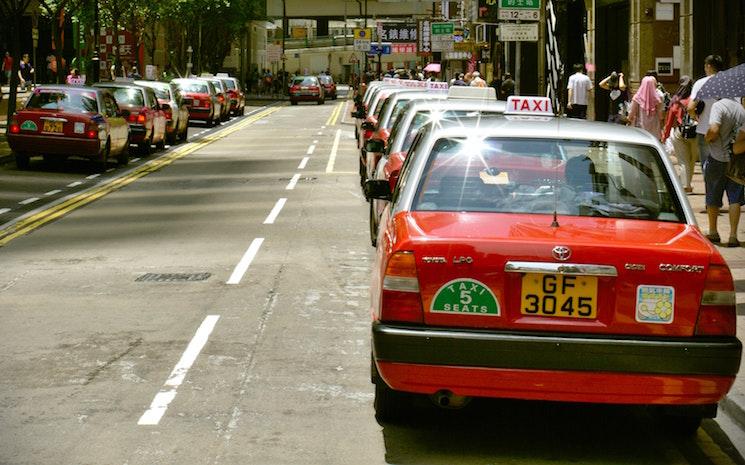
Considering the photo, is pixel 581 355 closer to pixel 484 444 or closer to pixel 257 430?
pixel 484 444

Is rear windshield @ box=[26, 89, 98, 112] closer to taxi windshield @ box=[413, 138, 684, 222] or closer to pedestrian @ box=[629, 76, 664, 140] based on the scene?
pedestrian @ box=[629, 76, 664, 140]

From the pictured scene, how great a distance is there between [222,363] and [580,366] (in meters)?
3.24

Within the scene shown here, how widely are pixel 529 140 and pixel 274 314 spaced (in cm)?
383

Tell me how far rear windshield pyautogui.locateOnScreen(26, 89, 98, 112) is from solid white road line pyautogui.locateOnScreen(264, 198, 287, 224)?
669 cm

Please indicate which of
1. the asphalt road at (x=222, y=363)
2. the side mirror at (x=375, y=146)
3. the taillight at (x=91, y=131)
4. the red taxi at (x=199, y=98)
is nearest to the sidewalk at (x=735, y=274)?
the asphalt road at (x=222, y=363)

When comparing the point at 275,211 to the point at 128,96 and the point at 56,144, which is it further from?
the point at 128,96

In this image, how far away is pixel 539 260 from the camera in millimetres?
6250

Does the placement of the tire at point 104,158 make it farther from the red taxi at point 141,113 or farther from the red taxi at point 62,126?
the red taxi at point 141,113

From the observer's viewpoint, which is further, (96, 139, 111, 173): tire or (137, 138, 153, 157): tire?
(137, 138, 153, 157): tire

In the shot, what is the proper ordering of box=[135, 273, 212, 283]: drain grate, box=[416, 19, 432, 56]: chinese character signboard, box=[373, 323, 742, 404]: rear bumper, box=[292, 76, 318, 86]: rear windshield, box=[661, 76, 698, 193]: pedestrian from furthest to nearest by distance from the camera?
1. box=[416, 19, 432, 56]: chinese character signboard
2. box=[292, 76, 318, 86]: rear windshield
3. box=[661, 76, 698, 193]: pedestrian
4. box=[135, 273, 212, 283]: drain grate
5. box=[373, 323, 742, 404]: rear bumper

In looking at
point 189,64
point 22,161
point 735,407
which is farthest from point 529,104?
point 189,64

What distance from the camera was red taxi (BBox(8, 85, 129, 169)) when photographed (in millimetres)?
25266

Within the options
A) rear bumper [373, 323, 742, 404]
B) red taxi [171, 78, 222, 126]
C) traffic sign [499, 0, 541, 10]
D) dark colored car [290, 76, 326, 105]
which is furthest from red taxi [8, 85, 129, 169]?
dark colored car [290, 76, 326, 105]

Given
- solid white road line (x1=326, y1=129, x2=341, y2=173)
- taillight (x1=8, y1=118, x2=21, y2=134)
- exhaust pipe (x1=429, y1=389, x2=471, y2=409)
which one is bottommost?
solid white road line (x1=326, y1=129, x2=341, y2=173)
